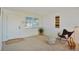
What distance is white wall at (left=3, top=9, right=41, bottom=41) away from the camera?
2.08 meters

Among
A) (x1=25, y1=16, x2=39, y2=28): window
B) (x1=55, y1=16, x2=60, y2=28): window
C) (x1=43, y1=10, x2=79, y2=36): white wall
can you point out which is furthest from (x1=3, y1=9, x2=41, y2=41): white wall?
(x1=55, y1=16, x2=60, y2=28): window

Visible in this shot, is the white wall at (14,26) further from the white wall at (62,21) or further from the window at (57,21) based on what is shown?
the window at (57,21)

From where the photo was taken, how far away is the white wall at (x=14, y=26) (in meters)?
2.08

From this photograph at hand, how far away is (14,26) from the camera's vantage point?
83.0 inches

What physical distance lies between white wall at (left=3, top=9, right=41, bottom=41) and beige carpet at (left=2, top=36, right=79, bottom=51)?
10 centimetres

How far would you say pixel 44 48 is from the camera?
2.17 meters

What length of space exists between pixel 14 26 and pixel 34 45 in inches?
19.3

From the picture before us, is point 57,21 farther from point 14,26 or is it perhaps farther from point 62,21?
point 14,26

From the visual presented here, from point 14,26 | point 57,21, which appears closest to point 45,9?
point 57,21

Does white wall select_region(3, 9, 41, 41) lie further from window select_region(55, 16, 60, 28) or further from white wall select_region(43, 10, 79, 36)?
window select_region(55, 16, 60, 28)

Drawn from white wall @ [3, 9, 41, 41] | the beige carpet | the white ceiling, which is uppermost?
the white ceiling

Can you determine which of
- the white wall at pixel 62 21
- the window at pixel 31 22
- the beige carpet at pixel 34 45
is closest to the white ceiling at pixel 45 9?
the white wall at pixel 62 21
